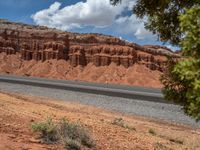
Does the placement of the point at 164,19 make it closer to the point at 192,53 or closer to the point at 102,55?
the point at 192,53

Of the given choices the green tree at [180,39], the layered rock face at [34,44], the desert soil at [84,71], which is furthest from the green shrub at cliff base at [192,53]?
the layered rock face at [34,44]

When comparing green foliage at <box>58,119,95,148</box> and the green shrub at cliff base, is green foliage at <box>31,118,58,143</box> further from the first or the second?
the green shrub at cliff base

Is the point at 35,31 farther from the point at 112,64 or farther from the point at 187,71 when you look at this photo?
the point at 187,71

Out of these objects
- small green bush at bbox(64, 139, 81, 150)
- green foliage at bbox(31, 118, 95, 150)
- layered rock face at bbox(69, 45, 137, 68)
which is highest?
layered rock face at bbox(69, 45, 137, 68)

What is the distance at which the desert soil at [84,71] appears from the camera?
339 feet

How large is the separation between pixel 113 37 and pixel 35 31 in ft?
82.9

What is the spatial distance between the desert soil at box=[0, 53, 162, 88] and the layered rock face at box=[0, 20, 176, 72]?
7.16ft

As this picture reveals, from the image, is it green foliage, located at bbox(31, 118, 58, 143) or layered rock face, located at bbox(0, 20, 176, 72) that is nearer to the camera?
green foliage, located at bbox(31, 118, 58, 143)

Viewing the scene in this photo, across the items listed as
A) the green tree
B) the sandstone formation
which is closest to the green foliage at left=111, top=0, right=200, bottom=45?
the green tree

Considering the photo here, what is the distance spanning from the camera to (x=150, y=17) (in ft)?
27.4

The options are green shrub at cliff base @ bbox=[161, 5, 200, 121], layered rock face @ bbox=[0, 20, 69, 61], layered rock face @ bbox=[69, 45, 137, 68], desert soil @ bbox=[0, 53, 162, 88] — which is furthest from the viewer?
layered rock face @ bbox=[0, 20, 69, 61]

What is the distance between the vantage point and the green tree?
5199 mm

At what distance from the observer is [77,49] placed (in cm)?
12038

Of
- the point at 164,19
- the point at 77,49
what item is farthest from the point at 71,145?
the point at 77,49
